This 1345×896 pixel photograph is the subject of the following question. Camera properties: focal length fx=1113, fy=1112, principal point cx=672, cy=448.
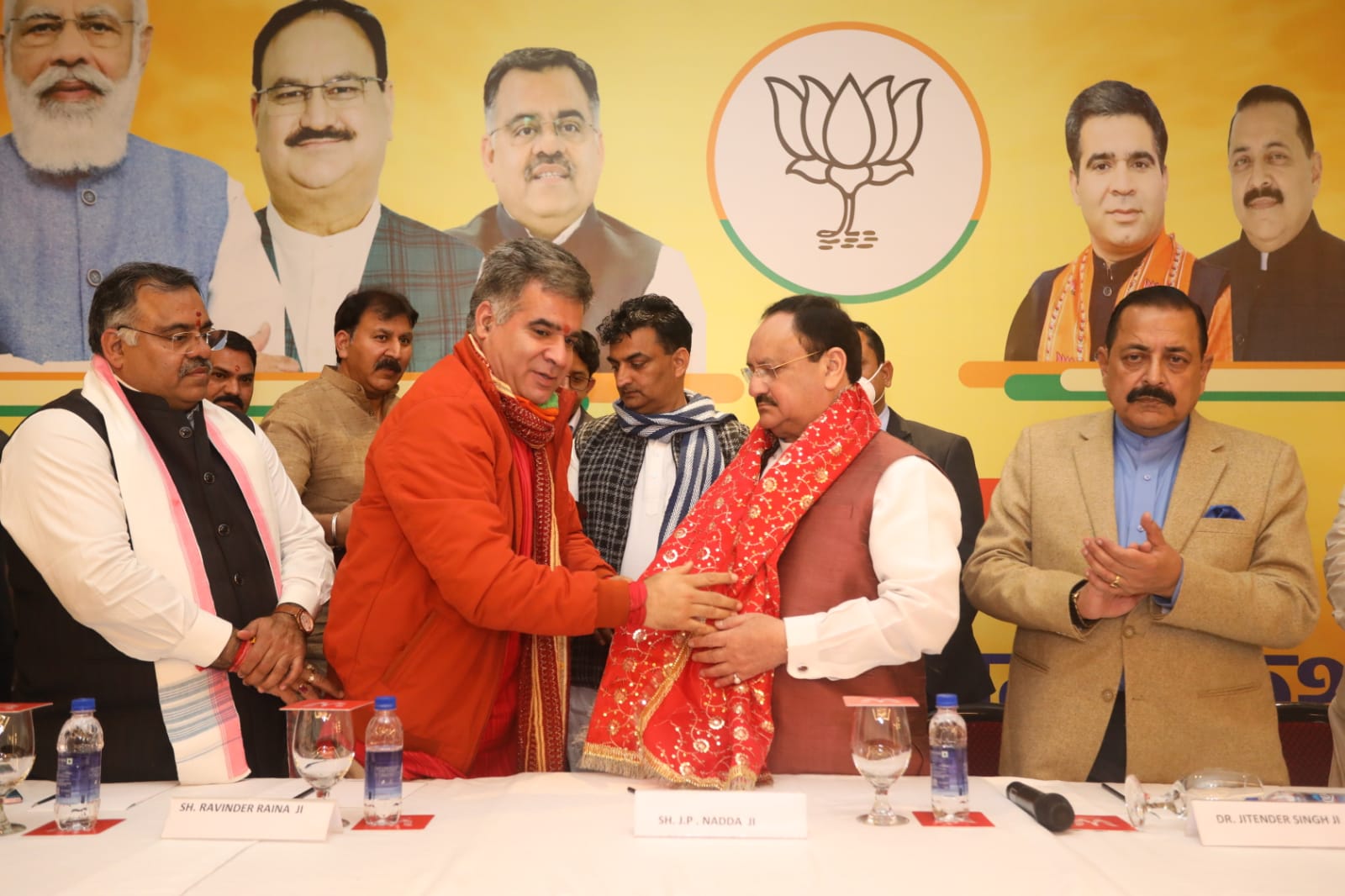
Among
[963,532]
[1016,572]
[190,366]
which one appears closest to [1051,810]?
[1016,572]

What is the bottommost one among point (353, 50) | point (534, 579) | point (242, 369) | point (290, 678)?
point (290, 678)

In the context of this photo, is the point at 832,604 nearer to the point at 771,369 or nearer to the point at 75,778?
the point at 771,369

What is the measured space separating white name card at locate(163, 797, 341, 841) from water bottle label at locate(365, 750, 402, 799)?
79 millimetres

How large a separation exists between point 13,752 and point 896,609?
168 centimetres

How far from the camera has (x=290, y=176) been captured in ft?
15.5

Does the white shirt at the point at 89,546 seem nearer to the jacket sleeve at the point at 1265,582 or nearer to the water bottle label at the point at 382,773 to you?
the water bottle label at the point at 382,773

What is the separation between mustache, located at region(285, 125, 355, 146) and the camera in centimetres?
471

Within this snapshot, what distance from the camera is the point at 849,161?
184 inches

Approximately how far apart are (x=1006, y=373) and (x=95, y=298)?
11.1ft

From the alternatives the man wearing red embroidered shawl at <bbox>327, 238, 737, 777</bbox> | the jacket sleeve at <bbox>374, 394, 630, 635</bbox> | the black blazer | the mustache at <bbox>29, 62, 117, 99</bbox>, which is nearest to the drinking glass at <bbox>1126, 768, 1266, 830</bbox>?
the man wearing red embroidered shawl at <bbox>327, 238, 737, 777</bbox>

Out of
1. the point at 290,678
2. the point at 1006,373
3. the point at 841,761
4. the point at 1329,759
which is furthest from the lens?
the point at 1006,373

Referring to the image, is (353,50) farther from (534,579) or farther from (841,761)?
(841,761)

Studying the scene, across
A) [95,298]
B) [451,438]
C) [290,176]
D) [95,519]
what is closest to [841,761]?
[451,438]

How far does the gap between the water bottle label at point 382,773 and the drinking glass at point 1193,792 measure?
1.30 metres
